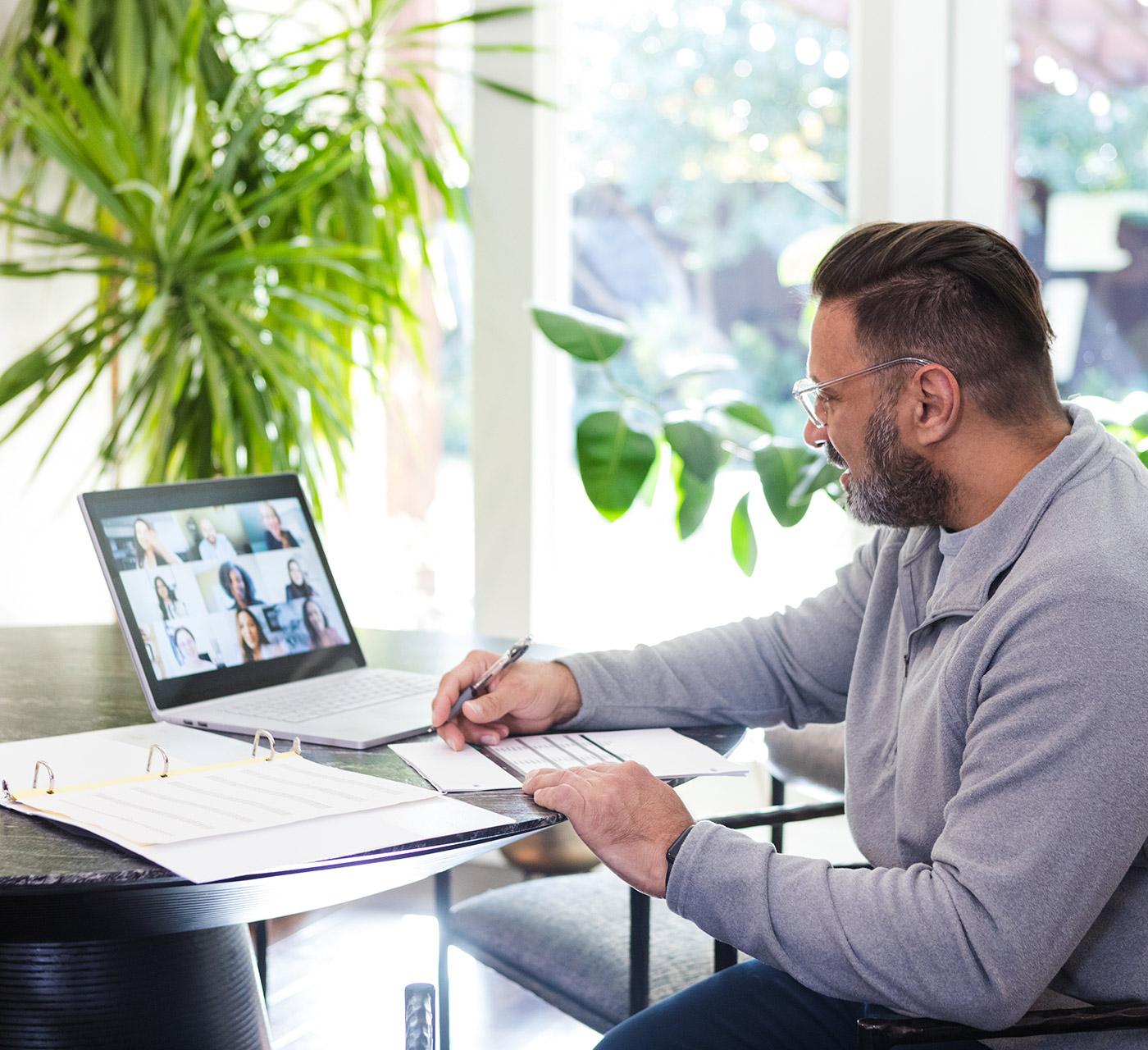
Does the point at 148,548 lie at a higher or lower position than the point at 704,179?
lower

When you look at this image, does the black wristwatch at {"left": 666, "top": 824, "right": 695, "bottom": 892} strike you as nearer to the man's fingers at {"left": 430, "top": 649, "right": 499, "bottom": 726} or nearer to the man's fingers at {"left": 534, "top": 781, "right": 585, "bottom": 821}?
the man's fingers at {"left": 534, "top": 781, "right": 585, "bottom": 821}

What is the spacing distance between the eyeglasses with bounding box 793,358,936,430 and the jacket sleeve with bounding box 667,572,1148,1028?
297 millimetres

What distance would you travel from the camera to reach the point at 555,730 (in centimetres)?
157

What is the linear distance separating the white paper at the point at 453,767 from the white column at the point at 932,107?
71.6 inches

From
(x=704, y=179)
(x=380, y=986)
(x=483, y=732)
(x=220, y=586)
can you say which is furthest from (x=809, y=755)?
(x=704, y=179)

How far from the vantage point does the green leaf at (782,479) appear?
7.19ft

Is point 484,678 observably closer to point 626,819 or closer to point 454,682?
point 454,682

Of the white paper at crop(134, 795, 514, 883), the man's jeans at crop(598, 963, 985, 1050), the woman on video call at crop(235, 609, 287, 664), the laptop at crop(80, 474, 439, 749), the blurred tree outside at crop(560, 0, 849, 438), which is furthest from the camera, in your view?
the blurred tree outside at crop(560, 0, 849, 438)

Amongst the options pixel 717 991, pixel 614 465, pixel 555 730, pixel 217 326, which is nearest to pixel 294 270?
pixel 217 326

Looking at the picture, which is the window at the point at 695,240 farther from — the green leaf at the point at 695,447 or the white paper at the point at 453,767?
the white paper at the point at 453,767

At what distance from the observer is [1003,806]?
1.06 m

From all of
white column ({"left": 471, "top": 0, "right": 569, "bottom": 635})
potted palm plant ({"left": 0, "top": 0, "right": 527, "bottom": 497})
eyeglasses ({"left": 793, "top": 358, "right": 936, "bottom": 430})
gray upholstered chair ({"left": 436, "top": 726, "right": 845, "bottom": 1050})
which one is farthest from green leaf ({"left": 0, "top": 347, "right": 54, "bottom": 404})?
eyeglasses ({"left": 793, "top": 358, "right": 936, "bottom": 430})

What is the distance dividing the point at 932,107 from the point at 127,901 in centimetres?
237

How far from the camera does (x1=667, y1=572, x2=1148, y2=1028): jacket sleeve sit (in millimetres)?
1040
